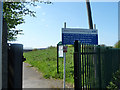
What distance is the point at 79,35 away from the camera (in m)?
4.54

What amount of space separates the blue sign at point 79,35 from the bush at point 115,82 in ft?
5.09

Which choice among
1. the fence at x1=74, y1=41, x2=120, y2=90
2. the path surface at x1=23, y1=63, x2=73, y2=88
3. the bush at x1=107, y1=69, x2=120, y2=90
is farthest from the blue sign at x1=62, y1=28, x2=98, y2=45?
the path surface at x1=23, y1=63, x2=73, y2=88

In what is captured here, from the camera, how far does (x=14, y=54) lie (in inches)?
41.0

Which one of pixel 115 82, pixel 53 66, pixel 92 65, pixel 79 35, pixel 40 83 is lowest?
pixel 40 83

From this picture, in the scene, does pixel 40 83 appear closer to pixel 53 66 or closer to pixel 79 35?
pixel 79 35

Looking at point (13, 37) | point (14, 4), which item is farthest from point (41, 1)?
point (13, 37)

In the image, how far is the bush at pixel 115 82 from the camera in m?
4.47

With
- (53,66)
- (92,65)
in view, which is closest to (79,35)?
(92,65)

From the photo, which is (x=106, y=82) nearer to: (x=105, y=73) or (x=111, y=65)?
(x=105, y=73)

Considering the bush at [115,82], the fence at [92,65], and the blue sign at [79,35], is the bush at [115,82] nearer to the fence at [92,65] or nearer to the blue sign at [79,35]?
the fence at [92,65]

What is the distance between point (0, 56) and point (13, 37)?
3.24 meters

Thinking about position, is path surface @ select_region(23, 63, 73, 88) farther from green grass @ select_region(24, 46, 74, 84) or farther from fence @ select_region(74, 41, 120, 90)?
fence @ select_region(74, 41, 120, 90)

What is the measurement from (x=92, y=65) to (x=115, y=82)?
1.98 meters

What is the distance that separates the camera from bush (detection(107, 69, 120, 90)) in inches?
176
